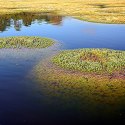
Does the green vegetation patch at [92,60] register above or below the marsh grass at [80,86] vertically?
above

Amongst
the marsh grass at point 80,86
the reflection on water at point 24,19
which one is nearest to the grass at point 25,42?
the reflection on water at point 24,19

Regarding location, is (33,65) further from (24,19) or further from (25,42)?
(24,19)

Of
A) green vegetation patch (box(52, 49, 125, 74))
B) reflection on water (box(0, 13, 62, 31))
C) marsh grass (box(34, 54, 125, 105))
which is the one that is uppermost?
reflection on water (box(0, 13, 62, 31))

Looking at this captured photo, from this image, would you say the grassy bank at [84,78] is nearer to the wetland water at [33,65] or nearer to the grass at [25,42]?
the wetland water at [33,65]

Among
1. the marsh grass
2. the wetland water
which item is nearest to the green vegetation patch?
the marsh grass

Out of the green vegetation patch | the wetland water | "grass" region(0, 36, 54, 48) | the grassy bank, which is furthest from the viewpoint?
"grass" region(0, 36, 54, 48)

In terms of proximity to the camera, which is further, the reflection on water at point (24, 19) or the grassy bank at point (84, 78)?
the reflection on water at point (24, 19)

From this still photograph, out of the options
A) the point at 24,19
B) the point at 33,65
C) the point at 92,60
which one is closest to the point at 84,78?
the point at 92,60

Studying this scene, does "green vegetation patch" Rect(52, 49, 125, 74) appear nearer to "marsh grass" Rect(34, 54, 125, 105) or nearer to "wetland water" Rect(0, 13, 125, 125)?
"marsh grass" Rect(34, 54, 125, 105)
